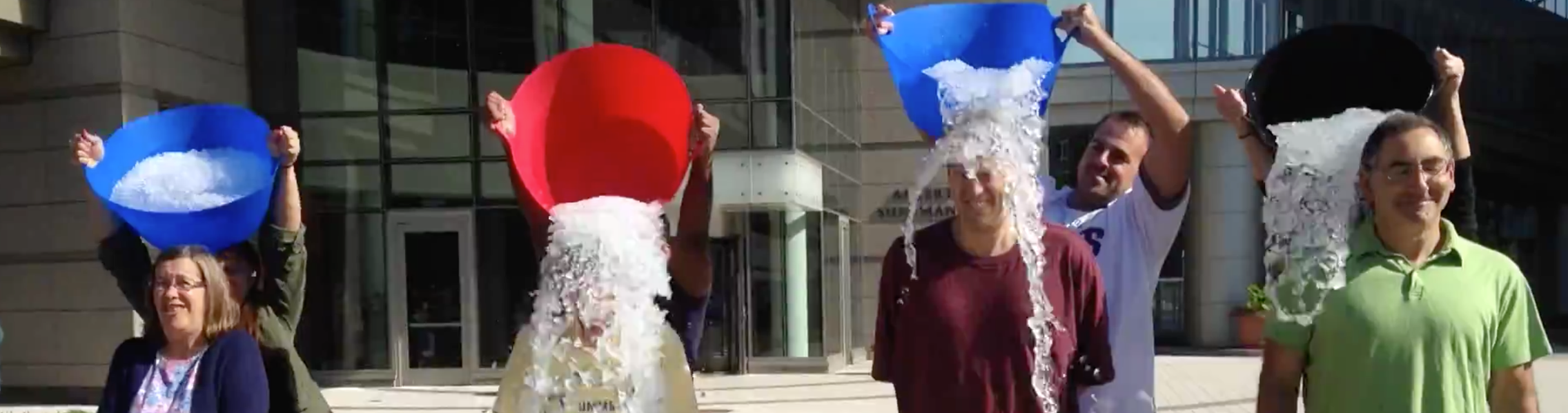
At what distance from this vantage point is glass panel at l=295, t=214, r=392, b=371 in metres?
10.3

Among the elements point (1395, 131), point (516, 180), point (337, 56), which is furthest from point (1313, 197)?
point (337, 56)

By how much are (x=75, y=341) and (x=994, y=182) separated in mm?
9157

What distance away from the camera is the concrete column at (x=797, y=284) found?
1070cm

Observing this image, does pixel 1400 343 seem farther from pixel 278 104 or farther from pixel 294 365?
pixel 278 104

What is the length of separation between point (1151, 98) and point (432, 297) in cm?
891

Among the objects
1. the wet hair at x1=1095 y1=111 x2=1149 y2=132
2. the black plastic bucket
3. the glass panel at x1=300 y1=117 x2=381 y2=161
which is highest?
the glass panel at x1=300 y1=117 x2=381 y2=161

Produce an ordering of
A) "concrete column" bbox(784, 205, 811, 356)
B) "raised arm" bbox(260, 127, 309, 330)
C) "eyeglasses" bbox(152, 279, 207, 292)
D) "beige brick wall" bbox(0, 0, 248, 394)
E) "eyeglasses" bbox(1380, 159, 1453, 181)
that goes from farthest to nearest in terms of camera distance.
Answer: "concrete column" bbox(784, 205, 811, 356)
"beige brick wall" bbox(0, 0, 248, 394)
"raised arm" bbox(260, 127, 309, 330)
"eyeglasses" bbox(152, 279, 207, 292)
"eyeglasses" bbox(1380, 159, 1453, 181)

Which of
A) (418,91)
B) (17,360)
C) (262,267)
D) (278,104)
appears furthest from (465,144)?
(262,267)

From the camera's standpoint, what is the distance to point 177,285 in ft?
8.23

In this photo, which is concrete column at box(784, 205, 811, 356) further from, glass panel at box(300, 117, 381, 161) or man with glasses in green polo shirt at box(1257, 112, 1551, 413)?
man with glasses in green polo shirt at box(1257, 112, 1551, 413)

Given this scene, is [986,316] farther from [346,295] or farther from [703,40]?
[346,295]

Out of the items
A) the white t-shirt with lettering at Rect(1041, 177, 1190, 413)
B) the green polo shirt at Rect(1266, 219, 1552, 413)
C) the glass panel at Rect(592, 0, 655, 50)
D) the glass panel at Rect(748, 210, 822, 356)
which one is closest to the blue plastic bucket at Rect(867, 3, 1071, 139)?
the white t-shirt with lettering at Rect(1041, 177, 1190, 413)

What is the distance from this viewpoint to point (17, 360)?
923cm

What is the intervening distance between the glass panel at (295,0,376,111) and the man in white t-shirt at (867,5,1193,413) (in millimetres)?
8824
